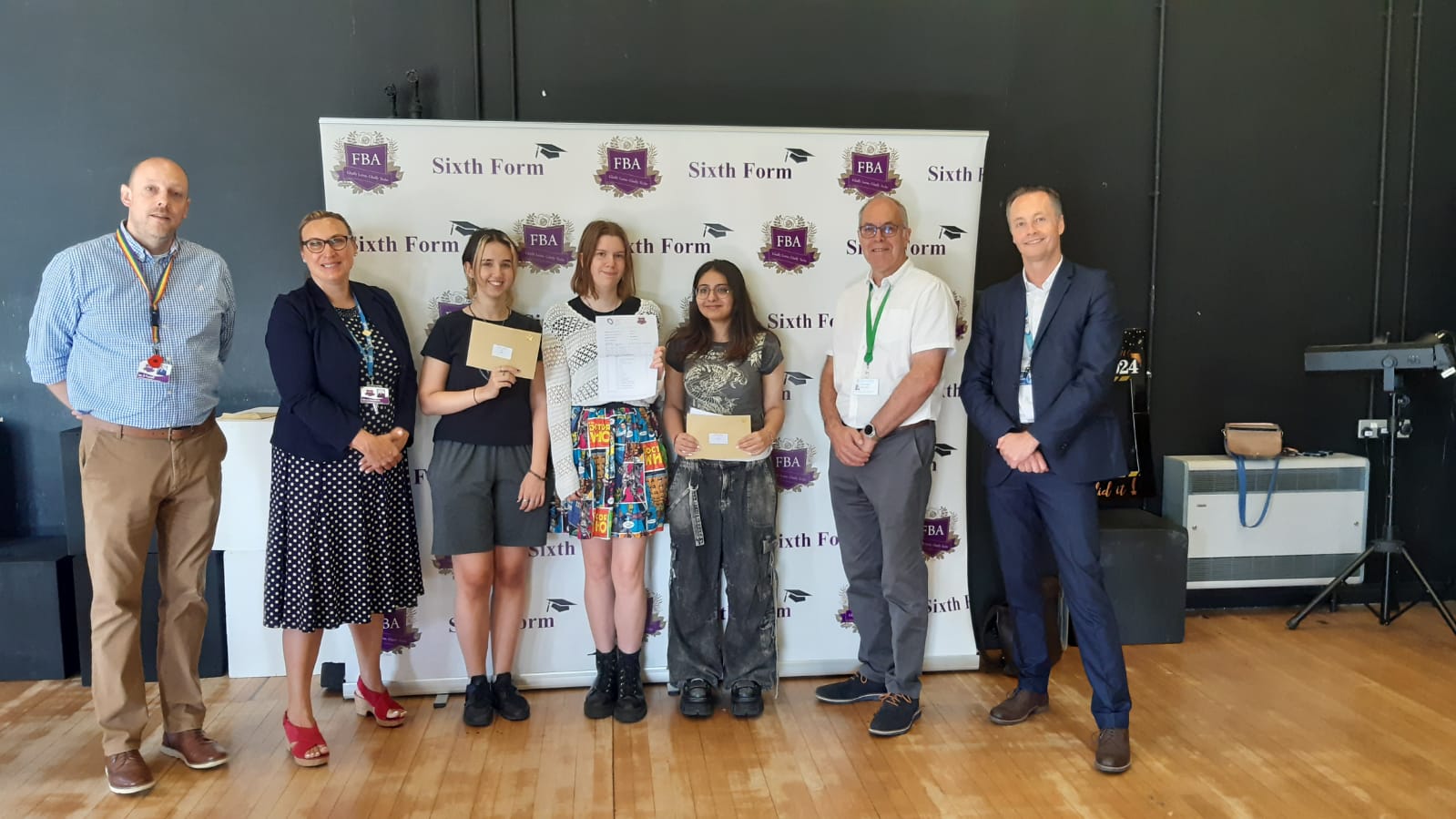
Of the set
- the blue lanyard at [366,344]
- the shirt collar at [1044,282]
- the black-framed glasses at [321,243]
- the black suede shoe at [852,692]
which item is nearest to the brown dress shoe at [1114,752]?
the black suede shoe at [852,692]

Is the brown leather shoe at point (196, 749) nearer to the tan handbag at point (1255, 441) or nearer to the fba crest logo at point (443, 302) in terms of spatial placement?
the fba crest logo at point (443, 302)

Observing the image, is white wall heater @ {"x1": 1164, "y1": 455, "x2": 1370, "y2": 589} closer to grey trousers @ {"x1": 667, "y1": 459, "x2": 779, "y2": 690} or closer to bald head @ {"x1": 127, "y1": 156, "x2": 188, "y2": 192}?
grey trousers @ {"x1": 667, "y1": 459, "x2": 779, "y2": 690}

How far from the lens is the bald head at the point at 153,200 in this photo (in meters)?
2.65

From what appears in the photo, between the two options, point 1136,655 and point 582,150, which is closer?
point 582,150

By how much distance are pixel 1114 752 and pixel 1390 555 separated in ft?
7.94

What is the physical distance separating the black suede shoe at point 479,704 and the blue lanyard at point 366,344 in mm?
1163

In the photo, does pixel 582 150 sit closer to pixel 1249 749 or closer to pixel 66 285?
pixel 66 285

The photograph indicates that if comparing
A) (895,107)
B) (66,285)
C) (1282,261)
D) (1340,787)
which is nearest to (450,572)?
(66,285)

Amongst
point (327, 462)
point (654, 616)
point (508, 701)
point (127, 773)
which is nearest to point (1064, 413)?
point (654, 616)

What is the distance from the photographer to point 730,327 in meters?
3.24

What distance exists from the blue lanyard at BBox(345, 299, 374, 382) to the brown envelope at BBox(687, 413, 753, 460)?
1.06m

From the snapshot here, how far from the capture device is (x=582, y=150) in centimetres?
343

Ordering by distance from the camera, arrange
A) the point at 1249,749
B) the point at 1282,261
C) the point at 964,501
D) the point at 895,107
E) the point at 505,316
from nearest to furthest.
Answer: the point at 1249,749, the point at 505,316, the point at 964,501, the point at 895,107, the point at 1282,261

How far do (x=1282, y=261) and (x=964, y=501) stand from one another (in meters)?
2.19
